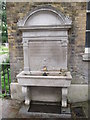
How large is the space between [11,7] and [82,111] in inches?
127

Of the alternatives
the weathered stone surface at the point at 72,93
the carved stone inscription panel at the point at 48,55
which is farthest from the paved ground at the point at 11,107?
the carved stone inscription panel at the point at 48,55

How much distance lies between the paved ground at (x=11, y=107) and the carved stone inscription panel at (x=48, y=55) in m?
1.12

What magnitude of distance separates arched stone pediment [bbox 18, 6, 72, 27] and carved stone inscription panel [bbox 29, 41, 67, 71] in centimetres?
49

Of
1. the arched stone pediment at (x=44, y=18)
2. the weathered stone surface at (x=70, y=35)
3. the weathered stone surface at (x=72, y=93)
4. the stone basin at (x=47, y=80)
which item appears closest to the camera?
the stone basin at (x=47, y=80)


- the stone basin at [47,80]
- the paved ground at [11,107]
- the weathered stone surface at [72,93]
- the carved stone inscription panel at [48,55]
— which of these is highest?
the carved stone inscription panel at [48,55]

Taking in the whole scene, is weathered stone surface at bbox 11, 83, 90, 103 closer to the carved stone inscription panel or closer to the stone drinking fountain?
the stone drinking fountain

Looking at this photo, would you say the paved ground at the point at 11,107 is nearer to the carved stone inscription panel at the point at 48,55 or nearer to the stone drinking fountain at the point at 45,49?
the stone drinking fountain at the point at 45,49

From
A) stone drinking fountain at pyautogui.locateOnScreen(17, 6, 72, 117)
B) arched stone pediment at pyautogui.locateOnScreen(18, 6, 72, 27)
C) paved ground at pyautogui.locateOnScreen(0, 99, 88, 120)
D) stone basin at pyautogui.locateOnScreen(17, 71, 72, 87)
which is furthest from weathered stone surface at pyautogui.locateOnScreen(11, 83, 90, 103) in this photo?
arched stone pediment at pyautogui.locateOnScreen(18, 6, 72, 27)

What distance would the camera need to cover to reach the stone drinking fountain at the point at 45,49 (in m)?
2.72

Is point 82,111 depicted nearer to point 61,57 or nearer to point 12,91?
point 61,57

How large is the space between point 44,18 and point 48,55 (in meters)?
0.97

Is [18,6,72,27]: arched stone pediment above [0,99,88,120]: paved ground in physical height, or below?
above

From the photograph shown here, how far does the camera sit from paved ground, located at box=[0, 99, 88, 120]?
2.51 m

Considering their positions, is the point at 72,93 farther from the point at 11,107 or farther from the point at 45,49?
the point at 11,107
